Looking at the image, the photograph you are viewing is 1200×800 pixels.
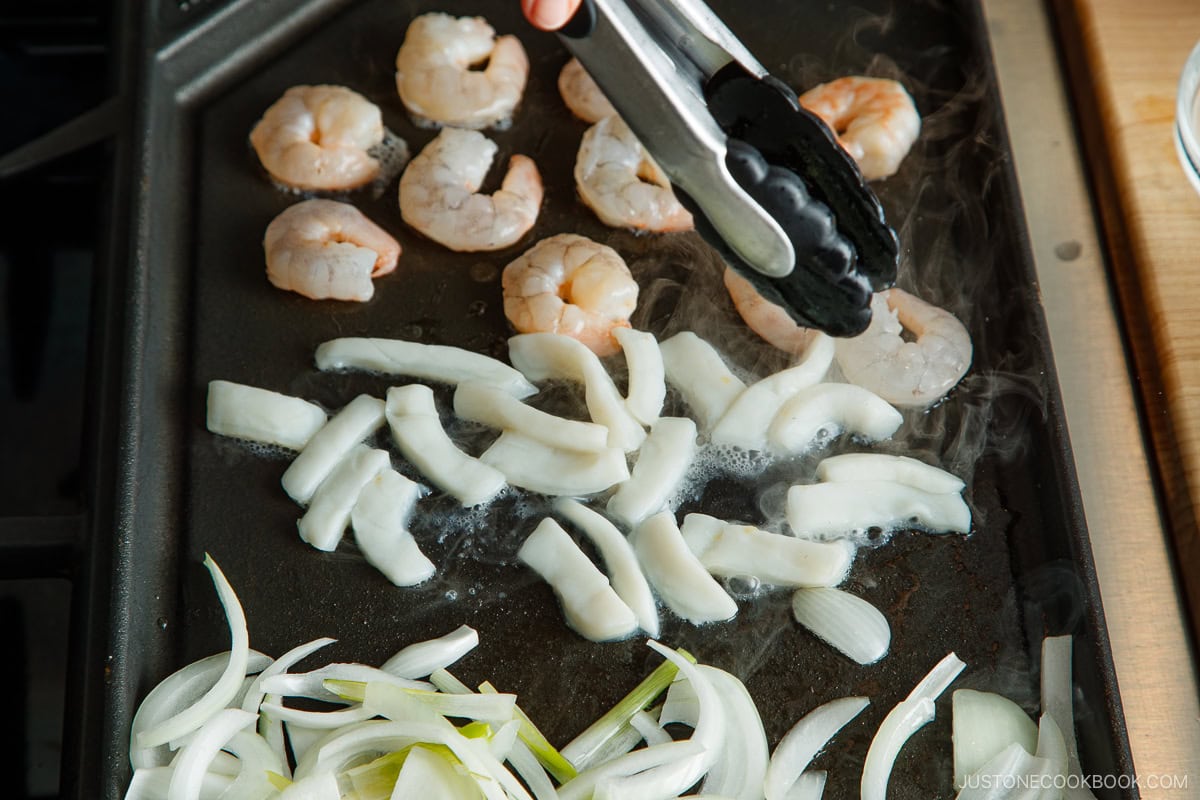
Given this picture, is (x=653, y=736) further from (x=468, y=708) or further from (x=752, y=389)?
(x=752, y=389)

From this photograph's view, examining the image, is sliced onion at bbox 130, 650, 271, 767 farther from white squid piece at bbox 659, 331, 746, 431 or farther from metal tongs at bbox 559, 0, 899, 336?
metal tongs at bbox 559, 0, 899, 336

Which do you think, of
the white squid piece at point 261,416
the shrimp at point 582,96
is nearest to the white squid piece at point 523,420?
the white squid piece at point 261,416

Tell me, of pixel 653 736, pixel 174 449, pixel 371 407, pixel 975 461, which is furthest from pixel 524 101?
pixel 653 736

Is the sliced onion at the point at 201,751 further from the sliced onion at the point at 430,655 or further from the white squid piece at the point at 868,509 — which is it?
the white squid piece at the point at 868,509

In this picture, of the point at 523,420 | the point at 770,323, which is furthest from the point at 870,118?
the point at 523,420

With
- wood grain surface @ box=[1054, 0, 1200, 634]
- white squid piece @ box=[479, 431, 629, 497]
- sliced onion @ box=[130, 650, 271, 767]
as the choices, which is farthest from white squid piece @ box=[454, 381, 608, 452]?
wood grain surface @ box=[1054, 0, 1200, 634]

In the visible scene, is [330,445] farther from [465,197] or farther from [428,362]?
[465,197]
